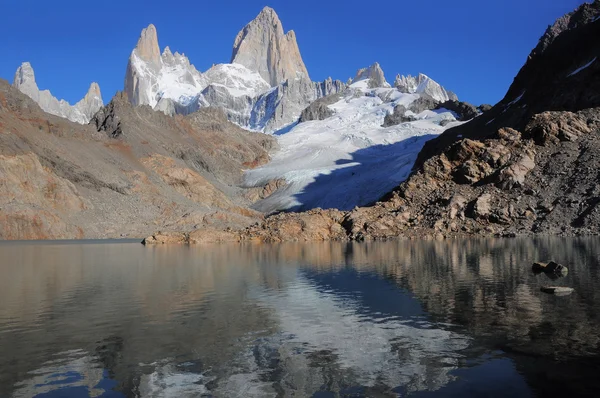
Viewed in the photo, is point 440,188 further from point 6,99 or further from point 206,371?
point 6,99

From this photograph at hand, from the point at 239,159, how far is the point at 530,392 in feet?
564

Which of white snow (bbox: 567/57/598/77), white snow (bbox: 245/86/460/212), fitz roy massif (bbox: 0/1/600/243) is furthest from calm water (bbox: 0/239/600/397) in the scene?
white snow (bbox: 245/86/460/212)

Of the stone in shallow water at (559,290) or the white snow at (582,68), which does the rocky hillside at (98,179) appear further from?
the stone in shallow water at (559,290)

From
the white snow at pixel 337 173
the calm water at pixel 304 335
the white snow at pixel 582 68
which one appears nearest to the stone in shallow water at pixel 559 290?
the calm water at pixel 304 335

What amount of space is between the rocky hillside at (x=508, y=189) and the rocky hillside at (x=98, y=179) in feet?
71.0

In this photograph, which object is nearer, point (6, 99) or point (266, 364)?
point (266, 364)

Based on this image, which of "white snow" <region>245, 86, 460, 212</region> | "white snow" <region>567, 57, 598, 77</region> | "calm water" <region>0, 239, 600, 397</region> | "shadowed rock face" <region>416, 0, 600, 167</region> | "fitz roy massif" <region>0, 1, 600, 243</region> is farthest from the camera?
"white snow" <region>245, 86, 460, 212</region>

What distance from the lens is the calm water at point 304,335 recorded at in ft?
36.2

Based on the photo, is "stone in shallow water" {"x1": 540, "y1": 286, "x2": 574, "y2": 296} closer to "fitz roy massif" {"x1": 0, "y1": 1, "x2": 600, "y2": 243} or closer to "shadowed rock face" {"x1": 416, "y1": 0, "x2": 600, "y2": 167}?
"fitz roy massif" {"x1": 0, "y1": 1, "x2": 600, "y2": 243}

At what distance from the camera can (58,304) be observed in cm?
2097

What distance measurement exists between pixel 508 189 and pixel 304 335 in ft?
185

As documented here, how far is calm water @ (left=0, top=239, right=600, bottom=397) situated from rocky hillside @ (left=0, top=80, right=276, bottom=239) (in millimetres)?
57342

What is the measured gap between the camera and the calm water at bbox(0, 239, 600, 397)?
11023 mm

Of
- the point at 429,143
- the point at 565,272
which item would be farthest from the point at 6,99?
the point at 565,272
